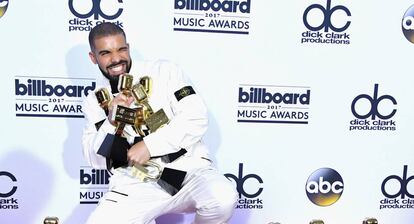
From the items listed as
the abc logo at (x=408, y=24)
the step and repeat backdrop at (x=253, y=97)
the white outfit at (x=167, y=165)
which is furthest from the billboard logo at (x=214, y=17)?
the abc logo at (x=408, y=24)

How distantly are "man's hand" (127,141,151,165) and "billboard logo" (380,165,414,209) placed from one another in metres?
1.41

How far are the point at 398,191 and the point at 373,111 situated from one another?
1.60 ft

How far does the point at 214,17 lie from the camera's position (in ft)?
7.26

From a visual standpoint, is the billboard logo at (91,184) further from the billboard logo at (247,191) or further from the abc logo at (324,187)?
the abc logo at (324,187)

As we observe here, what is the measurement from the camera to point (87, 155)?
185 centimetres

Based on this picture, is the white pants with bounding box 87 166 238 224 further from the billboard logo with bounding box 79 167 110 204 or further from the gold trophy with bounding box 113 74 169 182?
the billboard logo with bounding box 79 167 110 204

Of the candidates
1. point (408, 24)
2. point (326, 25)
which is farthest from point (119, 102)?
point (408, 24)

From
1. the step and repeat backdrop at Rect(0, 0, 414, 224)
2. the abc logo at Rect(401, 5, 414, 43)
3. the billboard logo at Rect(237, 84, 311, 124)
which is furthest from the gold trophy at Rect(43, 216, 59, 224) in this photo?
the abc logo at Rect(401, 5, 414, 43)

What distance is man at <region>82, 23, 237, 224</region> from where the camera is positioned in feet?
5.75

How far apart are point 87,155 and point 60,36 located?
25.0 inches

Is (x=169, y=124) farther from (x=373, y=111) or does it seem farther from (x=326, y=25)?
(x=373, y=111)

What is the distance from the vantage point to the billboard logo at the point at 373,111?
236 centimetres

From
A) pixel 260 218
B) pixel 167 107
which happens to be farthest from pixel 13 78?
pixel 260 218

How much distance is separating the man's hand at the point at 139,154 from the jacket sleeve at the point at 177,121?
2cm
